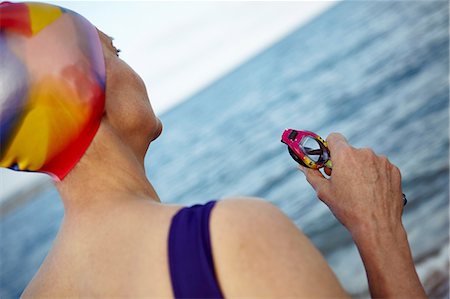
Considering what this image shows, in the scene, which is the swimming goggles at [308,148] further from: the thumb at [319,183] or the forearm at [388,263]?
the forearm at [388,263]

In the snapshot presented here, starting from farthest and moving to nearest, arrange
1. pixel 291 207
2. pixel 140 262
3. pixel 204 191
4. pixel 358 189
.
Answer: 1. pixel 204 191
2. pixel 291 207
3. pixel 358 189
4. pixel 140 262

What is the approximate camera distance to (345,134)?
1495cm

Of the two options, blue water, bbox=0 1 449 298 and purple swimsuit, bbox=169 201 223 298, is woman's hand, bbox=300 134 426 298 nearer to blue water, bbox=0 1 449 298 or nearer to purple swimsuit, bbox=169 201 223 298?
purple swimsuit, bbox=169 201 223 298

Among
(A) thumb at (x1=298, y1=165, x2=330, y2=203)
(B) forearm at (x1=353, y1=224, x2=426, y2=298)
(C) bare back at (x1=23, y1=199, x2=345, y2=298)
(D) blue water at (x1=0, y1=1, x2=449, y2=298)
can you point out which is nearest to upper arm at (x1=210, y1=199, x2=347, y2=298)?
(C) bare back at (x1=23, y1=199, x2=345, y2=298)

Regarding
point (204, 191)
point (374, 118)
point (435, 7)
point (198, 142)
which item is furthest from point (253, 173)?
point (435, 7)

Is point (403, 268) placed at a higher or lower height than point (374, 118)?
higher

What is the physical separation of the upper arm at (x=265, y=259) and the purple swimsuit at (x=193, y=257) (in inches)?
0.9

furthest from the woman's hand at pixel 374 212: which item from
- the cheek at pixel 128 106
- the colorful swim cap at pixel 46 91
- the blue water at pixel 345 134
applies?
the blue water at pixel 345 134

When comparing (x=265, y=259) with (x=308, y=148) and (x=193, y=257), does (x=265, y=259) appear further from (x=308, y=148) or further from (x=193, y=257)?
(x=308, y=148)

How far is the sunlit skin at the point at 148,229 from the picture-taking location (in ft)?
4.02

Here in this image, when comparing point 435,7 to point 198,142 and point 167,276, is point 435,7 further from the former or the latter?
point 167,276

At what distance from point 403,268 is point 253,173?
617 inches

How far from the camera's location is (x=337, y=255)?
28.4 feet

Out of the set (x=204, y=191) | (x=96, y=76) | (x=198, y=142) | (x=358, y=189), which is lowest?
(x=198, y=142)
